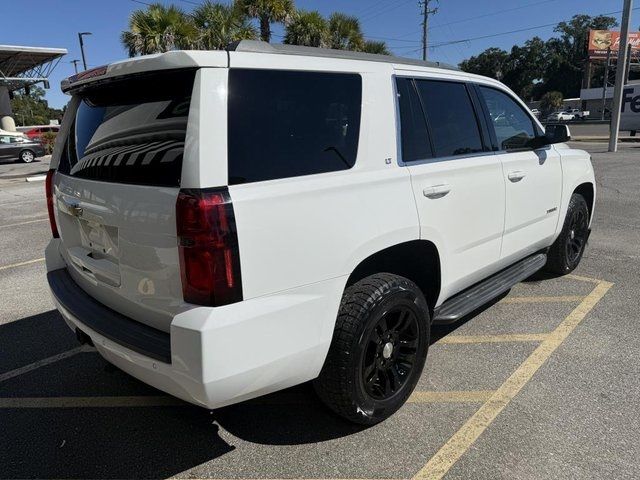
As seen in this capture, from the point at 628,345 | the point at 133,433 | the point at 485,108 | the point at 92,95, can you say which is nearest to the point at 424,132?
Answer: the point at 485,108

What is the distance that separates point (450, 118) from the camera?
3.36 m

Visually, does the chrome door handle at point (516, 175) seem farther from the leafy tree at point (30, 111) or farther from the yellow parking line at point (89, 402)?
the leafy tree at point (30, 111)

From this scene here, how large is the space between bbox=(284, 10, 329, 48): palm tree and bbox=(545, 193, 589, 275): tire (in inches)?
625

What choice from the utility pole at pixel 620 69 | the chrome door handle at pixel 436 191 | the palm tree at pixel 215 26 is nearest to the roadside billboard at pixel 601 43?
the utility pole at pixel 620 69

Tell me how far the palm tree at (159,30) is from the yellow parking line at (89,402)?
14702mm

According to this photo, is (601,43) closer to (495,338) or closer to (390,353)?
(495,338)

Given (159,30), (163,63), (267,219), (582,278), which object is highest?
(159,30)

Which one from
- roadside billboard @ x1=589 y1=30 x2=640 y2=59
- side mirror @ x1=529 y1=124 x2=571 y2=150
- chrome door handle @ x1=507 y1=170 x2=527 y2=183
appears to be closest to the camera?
chrome door handle @ x1=507 y1=170 x2=527 y2=183

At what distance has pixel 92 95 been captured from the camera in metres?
2.84

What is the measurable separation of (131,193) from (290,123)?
784mm

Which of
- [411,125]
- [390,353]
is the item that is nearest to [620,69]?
[411,125]

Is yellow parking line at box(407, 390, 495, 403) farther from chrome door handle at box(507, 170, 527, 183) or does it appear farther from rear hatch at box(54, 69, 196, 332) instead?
rear hatch at box(54, 69, 196, 332)

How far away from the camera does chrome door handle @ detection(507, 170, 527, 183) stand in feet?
12.1

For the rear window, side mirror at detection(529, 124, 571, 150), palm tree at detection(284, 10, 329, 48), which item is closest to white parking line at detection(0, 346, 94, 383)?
the rear window
